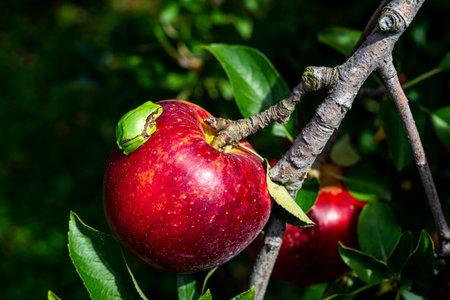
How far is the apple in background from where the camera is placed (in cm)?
86

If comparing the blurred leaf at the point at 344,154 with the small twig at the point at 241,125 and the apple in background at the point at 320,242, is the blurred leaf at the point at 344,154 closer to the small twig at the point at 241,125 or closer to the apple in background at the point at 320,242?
the apple in background at the point at 320,242

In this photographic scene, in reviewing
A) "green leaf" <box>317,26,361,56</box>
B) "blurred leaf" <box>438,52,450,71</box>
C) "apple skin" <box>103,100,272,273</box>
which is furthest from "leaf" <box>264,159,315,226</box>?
"blurred leaf" <box>438,52,450,71</box>

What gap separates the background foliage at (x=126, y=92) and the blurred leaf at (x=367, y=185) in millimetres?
33

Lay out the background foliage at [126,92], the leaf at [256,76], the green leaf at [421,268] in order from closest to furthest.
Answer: the green leaf at [421,268], the leaf at [256,76], the background foliage at [126,92]

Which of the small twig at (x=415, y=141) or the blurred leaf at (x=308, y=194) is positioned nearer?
the small twig at (x=415, y=141)

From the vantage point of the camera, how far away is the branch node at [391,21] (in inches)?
23.5

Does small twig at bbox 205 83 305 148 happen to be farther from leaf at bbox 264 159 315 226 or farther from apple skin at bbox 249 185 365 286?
apple skin at bbox 249 185 365 286

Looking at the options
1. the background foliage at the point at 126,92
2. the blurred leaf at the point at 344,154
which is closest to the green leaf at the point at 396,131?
the background foliage at the point at 126,92

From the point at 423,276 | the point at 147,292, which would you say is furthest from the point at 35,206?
the point at 423,276

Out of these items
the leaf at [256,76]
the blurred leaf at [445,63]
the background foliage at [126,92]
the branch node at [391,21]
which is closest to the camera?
the branch node at [391,21]

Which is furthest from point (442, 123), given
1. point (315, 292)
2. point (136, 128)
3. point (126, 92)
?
point (126, 92)

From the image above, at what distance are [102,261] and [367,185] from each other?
1.71 feet

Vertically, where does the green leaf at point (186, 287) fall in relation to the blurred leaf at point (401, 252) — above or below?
below

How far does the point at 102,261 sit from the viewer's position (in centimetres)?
71
